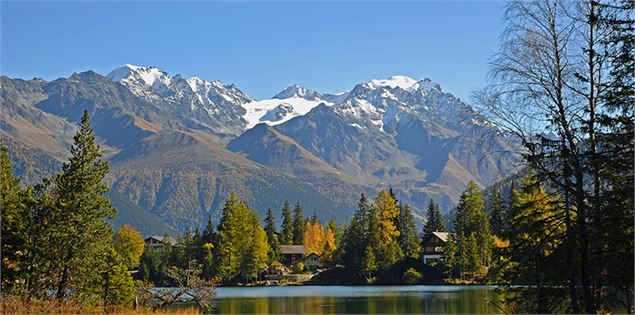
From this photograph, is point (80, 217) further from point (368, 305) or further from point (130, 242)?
point (130, 242)

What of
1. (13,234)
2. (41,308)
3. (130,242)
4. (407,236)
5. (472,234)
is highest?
(130,242)

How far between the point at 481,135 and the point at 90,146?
25.3 metres

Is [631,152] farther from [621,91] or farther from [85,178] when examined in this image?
[85,178]

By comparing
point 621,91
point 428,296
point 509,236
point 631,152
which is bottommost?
point 428,296

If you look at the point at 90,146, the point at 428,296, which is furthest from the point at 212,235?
the point at 90,146

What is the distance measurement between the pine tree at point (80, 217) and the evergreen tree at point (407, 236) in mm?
69516

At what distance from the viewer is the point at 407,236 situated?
112 metres

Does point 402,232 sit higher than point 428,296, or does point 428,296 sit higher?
point 402,232

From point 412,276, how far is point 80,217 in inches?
2553

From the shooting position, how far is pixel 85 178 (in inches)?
1638

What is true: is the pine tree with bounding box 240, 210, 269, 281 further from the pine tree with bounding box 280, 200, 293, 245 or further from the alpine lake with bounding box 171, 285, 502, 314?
the pine tree with bounding box 280, 200, 293, 245

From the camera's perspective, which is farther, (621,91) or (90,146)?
(90,146)

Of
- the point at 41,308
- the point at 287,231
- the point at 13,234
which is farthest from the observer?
the point at 287,231

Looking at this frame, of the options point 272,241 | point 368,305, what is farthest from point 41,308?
point 272,241
